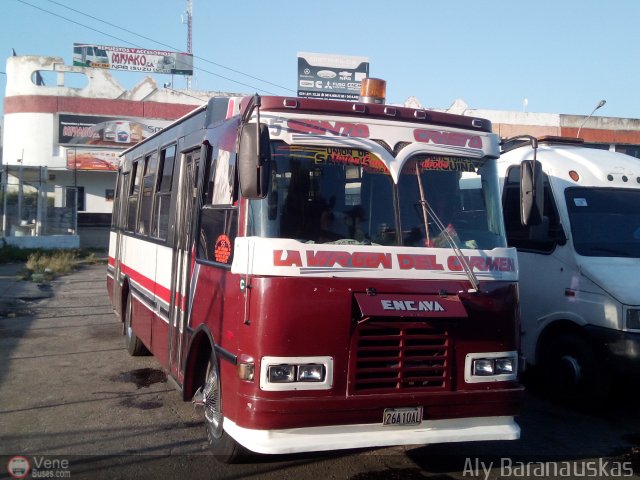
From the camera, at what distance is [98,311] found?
44.3 feet

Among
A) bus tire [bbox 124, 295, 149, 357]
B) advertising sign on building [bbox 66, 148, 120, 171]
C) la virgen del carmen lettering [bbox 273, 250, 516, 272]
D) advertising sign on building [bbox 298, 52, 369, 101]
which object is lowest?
bus tire [bbox 124, 295, 149, 357]

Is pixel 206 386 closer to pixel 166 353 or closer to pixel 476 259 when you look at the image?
pixel 166 353

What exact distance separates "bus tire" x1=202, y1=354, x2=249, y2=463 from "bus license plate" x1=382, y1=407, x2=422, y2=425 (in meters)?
1.22

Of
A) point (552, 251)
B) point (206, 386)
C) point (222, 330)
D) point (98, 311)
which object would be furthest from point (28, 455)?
point (98, 311)

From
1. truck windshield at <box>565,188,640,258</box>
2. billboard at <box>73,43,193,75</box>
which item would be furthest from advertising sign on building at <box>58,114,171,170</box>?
truck windshield at <box>565,188,640,258</box>

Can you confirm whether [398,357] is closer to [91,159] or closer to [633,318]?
[633,318]

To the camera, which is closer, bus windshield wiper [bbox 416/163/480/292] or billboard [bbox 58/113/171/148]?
Answer: bus windshield wiper [bbox 416/163/480/292]

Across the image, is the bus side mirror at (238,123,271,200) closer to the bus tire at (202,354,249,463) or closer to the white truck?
the bus tire at (202,354,249,463)

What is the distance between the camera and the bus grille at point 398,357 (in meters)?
4.79

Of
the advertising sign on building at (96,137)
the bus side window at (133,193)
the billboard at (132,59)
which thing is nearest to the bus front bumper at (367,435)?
the bus side window at (133,193)

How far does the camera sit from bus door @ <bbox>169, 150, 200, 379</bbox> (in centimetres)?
629

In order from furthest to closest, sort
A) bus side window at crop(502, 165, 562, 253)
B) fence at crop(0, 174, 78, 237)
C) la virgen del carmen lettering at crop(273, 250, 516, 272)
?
fence at crop(0, 174, 78, 237), bus side window at crop(502, 165, 562, 253), la virgen del carmen lettering at crop(273, 250, 516, 272)

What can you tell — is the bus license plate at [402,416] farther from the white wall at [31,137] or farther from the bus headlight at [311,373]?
the white wall at [31,137]

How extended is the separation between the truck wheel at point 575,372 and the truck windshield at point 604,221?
3.59 ft
